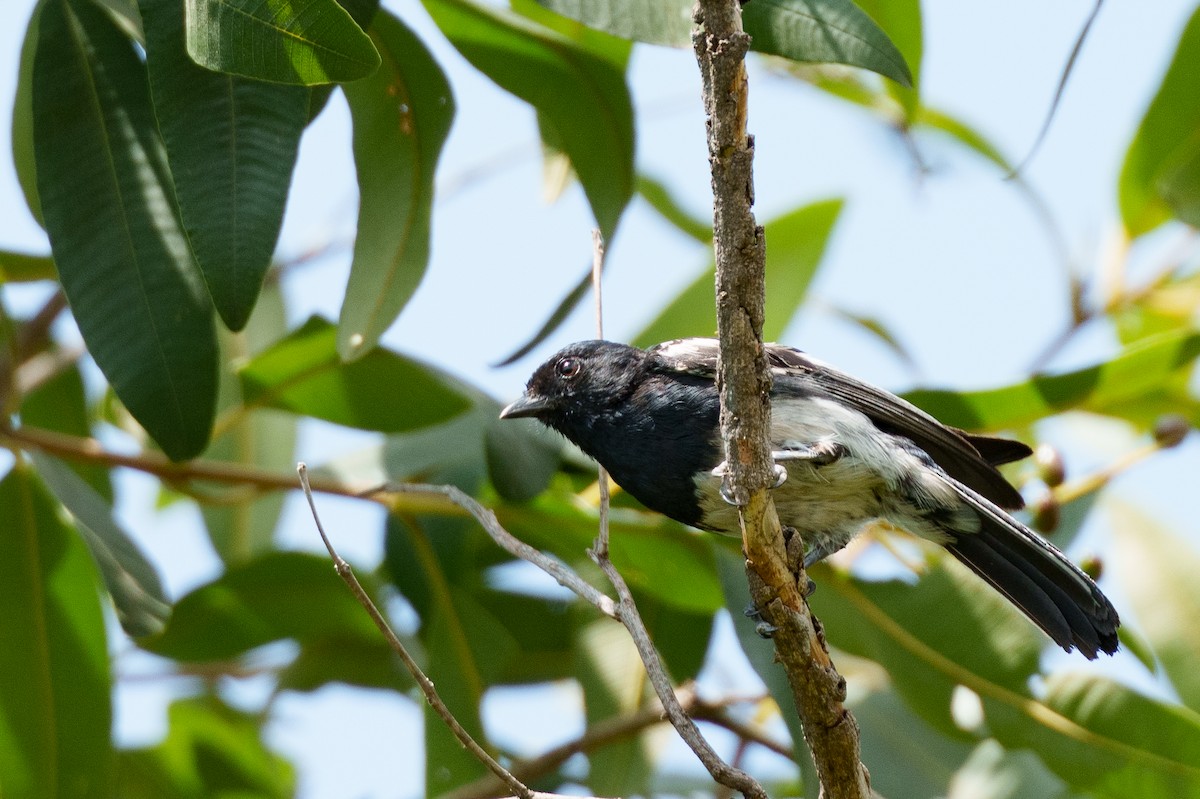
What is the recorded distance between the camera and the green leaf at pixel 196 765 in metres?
4.77

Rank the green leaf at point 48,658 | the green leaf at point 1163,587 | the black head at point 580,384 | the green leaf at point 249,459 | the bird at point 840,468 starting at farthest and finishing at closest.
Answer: the green leaf at point 249,459 → the green leaf at point 1163,587 → the black head at point 580,384 → the green leaf at point 48,658 → the bird at point 840,468

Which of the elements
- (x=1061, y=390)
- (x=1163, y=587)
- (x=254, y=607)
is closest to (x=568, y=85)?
(x=1061, y=390)

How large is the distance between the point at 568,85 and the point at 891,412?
131cm

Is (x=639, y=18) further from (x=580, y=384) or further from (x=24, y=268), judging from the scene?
(x=24, y=268)

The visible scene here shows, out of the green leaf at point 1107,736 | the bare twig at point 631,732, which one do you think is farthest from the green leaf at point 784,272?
the green leaf at point 1107,736

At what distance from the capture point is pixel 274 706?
17.0ft

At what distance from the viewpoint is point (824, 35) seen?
2.99 m

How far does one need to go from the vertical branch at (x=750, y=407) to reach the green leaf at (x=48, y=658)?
205 cm

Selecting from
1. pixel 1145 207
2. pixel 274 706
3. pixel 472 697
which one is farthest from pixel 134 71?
pixel 1145 207

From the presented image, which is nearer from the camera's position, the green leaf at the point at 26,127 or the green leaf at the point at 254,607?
the green leaf at the point at 26,127

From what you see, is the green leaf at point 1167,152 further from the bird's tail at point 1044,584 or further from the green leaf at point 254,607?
the green leaf at point 254,607

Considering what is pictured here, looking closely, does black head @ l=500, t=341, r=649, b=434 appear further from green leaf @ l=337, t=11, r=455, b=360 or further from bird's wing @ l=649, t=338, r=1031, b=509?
green leaf @ l=337, t=11, r=455, b=360

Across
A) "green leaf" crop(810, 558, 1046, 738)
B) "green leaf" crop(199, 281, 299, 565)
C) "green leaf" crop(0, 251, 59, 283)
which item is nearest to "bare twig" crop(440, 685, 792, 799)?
"green leaf" crop(810, 558, 1046, 738)

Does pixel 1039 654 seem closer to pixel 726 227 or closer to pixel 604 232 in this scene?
pixel 604 232
